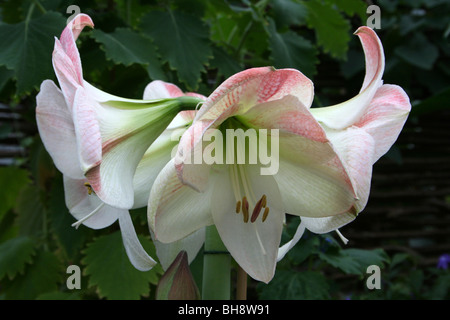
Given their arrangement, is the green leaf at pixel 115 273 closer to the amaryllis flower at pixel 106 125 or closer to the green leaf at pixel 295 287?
the green leaf at pixel 295 287

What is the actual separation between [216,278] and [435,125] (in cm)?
194

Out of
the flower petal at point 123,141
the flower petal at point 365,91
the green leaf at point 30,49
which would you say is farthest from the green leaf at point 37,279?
the flower petal at point 365,91

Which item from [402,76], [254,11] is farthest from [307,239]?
[402,76]

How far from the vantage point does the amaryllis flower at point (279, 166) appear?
394 millimetres

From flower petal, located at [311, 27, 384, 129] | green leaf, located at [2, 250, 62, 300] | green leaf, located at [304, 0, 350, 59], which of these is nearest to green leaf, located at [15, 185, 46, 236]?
green leaf, located at [2, 250, 62, 300]

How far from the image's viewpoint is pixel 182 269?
40cm

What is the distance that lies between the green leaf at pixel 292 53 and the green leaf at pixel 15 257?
2.17 feet

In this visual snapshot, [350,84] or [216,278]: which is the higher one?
[216,278]

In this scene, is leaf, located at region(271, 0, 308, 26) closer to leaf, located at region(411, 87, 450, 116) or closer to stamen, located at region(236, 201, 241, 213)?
leaf, located at region(411, 87, 450, 116)

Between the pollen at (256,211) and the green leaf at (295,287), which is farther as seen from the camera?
the green leaf at (295,287)

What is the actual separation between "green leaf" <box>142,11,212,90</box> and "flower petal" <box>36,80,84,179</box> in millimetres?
470

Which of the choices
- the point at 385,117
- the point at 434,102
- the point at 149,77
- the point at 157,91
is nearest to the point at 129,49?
the point at 149,77

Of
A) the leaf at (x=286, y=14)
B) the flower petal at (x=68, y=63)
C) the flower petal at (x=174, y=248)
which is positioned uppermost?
the flower petal at (x=68, y=63)
